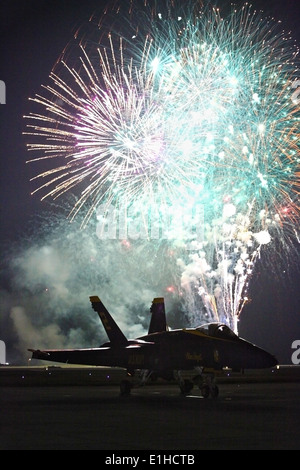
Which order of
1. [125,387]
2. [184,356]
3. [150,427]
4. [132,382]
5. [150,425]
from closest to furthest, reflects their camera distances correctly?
[150,427] < [150,425] < [184,356] < [125,387] < [132,382]

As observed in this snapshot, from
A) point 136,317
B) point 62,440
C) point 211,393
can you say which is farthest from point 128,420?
point 136,317

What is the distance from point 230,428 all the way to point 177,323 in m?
86.8

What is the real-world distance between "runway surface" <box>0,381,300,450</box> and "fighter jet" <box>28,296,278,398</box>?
81.2 inches

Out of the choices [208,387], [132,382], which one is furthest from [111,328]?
[208,387]

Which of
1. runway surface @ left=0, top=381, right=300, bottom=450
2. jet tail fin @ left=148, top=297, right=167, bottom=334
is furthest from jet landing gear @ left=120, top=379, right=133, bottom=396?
jet tail fin @ left=148, top=297, right=167, bottom=334

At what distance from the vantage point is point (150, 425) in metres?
19.6

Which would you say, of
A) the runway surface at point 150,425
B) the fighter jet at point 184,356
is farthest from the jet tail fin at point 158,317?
the runway surface at point 150,425

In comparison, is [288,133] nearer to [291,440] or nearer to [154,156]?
[154,156]

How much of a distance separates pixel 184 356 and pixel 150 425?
1357cm

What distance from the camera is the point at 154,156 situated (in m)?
47.6

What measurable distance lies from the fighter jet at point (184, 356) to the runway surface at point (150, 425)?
2063 mm

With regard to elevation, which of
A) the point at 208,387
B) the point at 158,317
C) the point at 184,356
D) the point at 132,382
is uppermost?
the point at 158,317

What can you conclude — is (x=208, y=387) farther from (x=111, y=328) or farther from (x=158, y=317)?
(x=111, y=328)

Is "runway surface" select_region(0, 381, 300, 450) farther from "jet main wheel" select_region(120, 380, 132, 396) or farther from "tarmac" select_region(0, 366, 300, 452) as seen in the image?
"jet main wheel" select_region(120, 380, 132, 396)
